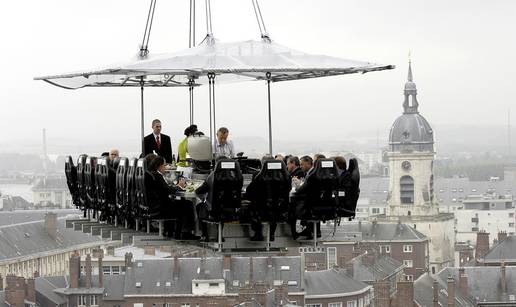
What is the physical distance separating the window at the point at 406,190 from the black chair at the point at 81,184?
510 feet

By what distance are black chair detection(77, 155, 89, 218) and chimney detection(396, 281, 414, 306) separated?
6759 centimetres

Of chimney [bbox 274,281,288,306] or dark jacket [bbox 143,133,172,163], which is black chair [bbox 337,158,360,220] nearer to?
dark jacket [bbox 143,133,172,163]

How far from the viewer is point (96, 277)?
94.8m

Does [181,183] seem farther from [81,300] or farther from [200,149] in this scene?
[81,300]

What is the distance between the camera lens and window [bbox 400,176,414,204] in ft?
599

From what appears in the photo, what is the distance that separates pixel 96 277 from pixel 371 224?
189ft

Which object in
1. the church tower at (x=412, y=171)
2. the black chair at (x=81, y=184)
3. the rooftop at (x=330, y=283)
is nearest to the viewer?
the black chair at (x=81, y=184)

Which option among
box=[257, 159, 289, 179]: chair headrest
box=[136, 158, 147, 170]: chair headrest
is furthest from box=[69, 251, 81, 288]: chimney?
box=[257, 159, 289, 179]: chair headrest

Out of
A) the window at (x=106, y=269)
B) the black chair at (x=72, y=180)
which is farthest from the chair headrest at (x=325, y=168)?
the window at (x=106, y=269)

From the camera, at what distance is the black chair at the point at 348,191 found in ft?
74.4

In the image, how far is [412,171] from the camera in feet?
607

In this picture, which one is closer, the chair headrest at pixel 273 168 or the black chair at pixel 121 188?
the chair headrest at pixel 273 168

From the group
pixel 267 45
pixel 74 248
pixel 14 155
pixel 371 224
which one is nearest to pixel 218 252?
pixel 267 45

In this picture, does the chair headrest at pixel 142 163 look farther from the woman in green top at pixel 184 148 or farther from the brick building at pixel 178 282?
the brick building at pixel 178 282
